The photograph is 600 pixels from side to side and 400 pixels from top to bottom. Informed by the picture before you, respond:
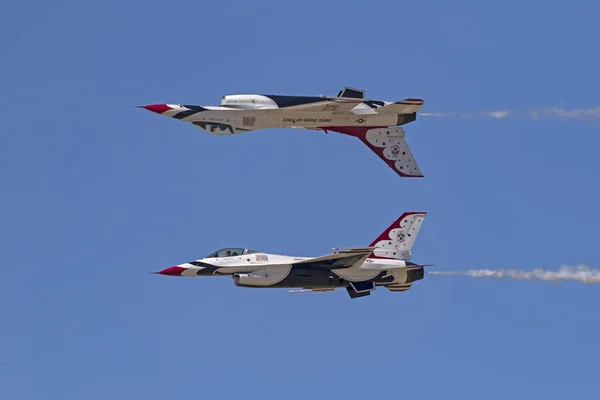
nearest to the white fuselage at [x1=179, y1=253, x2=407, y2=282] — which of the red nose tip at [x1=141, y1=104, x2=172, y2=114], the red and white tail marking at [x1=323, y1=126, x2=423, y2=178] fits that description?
the red and white tail marking at [x1=323, y1=126, x2=423, y2=178]

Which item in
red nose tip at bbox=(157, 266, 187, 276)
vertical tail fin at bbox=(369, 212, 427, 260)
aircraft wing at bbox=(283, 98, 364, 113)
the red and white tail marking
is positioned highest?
aircraft wing at bbox=(283, 98, 364, 113)

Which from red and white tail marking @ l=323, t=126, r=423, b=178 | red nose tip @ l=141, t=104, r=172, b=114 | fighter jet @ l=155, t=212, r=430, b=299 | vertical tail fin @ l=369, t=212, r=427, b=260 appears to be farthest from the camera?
red and white tail marking @ l=323, t=126, r=423, b=178

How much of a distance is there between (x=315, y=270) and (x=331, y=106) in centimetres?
697

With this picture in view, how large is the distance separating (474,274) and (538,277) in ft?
9.37

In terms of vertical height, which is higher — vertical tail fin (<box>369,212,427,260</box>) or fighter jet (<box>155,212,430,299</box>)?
vertical tail fin (<box>369,212,427,260</box>)

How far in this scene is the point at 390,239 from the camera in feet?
249

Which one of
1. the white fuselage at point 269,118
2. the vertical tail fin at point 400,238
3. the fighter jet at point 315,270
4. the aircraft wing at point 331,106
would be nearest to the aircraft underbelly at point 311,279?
the fighter jet at point 315,270

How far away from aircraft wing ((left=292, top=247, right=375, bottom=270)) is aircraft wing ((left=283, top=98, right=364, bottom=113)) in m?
6.35

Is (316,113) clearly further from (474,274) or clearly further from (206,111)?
(474,274)

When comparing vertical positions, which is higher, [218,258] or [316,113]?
[316,113]

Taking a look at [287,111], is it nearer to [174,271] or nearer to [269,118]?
[269,118]

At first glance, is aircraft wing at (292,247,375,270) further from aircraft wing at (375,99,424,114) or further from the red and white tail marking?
aircraft wing at (375,99,424,114)

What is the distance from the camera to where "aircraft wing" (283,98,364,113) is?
7438cm

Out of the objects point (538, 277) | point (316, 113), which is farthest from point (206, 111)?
point (538, 277)
